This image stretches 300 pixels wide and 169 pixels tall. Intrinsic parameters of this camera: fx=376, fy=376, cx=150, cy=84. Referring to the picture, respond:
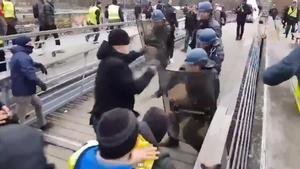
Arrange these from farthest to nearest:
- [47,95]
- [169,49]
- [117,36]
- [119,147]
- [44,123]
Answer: [169,49]
[47,95]
[44,123]
[117,36]
[119,147]

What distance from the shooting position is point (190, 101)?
3900 millimetres

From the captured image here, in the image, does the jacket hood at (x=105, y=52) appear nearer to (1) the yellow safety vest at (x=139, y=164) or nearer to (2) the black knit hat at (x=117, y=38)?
(2) the black knit hat at (x=117, y=38)

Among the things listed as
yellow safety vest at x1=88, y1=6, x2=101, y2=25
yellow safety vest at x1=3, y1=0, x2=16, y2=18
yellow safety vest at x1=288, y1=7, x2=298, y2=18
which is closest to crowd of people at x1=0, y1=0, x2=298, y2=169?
yellow safety vest at x1=3, y1=0, x2=16, y2=18

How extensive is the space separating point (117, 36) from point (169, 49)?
577 centimetres

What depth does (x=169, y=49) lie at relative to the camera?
29.5 ft

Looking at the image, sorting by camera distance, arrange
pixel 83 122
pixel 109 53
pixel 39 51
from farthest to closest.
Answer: pixel 39 51 < pixel 83 122 < pixel 109 53

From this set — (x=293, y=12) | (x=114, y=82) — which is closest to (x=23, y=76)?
(x=114, y=82)

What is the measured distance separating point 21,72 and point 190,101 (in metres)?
2.20

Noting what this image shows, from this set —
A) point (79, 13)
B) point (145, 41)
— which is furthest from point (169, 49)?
point (79, 13)

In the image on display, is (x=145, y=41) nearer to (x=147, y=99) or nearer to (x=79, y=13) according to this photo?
(x=147, y=99)

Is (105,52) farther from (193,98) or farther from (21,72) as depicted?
(21,72)

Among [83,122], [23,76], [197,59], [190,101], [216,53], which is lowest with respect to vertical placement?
[83,122]

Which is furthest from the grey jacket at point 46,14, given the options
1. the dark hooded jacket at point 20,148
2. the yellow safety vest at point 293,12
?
the yellow safety vest at point 293,12

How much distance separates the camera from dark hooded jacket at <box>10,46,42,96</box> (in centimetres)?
468
